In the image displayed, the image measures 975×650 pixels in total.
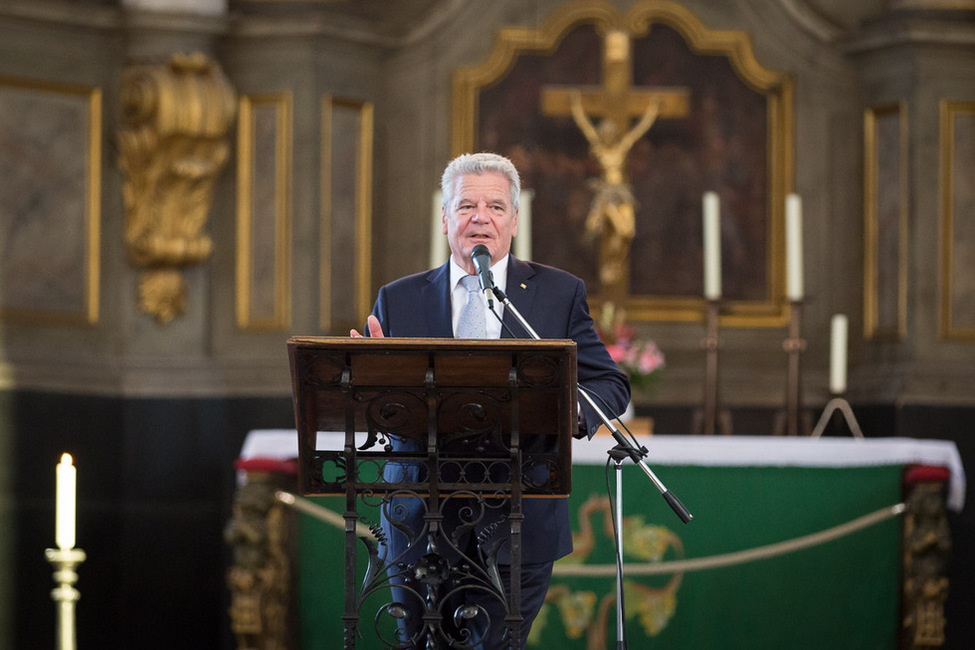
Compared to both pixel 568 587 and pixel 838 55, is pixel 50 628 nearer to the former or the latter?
pixel 568 587

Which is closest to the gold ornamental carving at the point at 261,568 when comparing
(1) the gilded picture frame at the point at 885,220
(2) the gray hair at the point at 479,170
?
(2) the gray hair at the point at 479,170

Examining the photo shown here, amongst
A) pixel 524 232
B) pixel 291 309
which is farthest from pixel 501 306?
pixel 291 309

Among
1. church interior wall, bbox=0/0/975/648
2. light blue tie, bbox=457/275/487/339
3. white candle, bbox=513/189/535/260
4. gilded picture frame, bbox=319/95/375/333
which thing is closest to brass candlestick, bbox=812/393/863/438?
church interior wall, bbox=0/0/975/648

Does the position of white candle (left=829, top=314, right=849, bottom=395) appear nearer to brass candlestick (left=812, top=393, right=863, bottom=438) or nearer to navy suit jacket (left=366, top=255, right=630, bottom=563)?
brass candlestick (left=812, top=393, right=863, bottom=438)

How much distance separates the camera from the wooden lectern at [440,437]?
3.07m

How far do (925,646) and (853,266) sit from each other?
212cm

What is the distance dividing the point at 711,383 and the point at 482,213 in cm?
333

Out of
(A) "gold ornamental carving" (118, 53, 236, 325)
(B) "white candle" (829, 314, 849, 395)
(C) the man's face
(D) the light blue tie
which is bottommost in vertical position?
(B) "white candle" (829, 314, 849, 395)

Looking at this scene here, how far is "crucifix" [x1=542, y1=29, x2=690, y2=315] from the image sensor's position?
22.7 feet

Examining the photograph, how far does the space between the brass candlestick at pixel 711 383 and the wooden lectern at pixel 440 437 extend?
10.5 feet

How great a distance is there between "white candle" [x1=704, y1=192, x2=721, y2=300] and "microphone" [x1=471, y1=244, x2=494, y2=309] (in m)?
3.21

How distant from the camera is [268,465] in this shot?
579cm

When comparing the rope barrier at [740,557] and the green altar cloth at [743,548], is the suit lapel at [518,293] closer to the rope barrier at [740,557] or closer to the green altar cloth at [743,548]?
the green altar cloth at [743,548]

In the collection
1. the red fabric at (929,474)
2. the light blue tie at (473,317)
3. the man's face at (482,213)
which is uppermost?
the man's face at (482,213)
